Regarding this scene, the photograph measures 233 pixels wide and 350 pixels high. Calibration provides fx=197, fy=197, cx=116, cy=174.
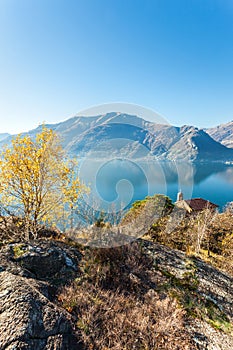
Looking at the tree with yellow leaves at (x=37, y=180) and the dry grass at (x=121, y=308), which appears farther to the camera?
the tree with yellow leaves at (x=37, y=180)

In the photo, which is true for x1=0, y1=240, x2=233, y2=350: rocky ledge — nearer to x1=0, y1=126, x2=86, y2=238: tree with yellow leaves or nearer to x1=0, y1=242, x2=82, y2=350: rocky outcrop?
x1=0, y1=242, x2=82, y2=350: rocky outcrop

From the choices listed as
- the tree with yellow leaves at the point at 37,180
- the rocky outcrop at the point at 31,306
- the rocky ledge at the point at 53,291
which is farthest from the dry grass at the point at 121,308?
the tree with yellow leaves at the point at 37,180

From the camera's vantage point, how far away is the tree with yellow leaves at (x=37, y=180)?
7.00m

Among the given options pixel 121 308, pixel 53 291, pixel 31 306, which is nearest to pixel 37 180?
pixel 53 291

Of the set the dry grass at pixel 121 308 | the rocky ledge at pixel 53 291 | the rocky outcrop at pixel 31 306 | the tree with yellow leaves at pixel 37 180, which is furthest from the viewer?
the tree with yellow leaves at pixel 37 180

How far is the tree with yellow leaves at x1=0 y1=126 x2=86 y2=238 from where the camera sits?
23.0ft

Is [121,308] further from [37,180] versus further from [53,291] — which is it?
[37,180]

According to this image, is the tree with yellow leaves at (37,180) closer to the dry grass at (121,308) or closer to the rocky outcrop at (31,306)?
the rocky outcrop at (31,306)

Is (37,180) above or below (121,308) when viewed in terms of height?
above

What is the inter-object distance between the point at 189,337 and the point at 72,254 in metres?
3.71

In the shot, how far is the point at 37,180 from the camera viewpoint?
23.6 feet

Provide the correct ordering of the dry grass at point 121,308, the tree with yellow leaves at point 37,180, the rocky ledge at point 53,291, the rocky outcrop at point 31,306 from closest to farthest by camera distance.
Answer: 1. the rocky outcrop at point 31,306
2. the rocky ledge at point 53,291
3. the dry grass at point 121,308
4. the tree with yellow leaves at point 37,180

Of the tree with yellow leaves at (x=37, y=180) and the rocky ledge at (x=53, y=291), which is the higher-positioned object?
the tree with yellow leaves at (x=37, y=180)

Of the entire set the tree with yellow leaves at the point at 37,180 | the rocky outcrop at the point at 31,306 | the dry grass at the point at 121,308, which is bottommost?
the dry grass at the point at 121,308
